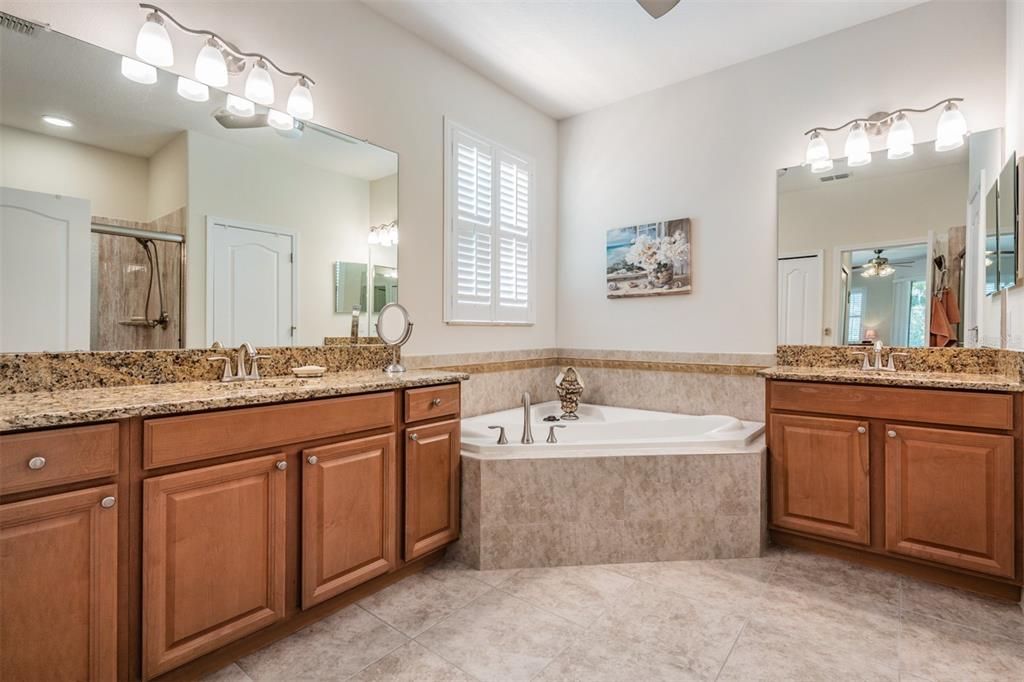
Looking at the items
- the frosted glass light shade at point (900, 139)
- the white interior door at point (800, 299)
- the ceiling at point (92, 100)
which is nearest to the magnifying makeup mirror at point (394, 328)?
the ceiling at point (92, 100)

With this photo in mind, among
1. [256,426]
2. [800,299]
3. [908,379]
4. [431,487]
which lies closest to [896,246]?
[800,299]

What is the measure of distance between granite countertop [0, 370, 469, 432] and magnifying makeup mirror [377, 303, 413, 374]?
0.40 m

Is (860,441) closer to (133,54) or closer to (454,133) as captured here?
(454,133)

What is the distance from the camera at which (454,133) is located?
3.17 metres

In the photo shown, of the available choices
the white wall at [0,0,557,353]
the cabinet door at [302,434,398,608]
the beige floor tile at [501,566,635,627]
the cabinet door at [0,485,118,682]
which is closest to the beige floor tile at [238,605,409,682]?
the cabinet door at [302,434,398,608]

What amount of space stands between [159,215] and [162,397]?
81 cm

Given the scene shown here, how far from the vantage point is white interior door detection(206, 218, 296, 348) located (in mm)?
2094

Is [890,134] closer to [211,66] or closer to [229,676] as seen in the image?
[211,66]

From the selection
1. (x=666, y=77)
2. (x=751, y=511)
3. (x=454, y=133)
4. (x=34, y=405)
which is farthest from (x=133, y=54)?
(x=751, y=511)

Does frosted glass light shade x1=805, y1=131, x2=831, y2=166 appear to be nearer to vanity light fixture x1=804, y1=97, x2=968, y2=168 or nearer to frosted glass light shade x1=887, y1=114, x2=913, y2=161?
vanity light fixture x1=804, y1=97, x2=968, y2=168

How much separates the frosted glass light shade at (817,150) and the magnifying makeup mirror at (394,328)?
2473 mm

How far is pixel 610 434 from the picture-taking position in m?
3.29

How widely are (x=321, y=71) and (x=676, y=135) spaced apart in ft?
7.50

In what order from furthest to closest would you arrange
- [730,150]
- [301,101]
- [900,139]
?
[730,150]
[900,139]
[301,101]
